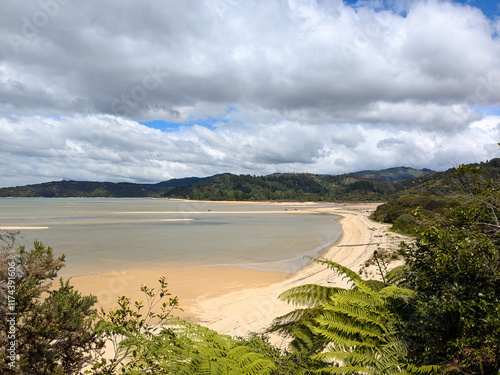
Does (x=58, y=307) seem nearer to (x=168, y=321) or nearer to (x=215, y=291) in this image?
(x=168, y=321)

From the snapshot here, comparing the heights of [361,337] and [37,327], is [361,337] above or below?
above

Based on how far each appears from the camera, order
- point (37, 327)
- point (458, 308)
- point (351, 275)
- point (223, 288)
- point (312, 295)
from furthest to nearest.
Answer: point (223, 288), point (312, 295), point (351, 275), point (37, 327), point (458, 308)

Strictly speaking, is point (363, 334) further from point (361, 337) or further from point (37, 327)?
point (37, 327)

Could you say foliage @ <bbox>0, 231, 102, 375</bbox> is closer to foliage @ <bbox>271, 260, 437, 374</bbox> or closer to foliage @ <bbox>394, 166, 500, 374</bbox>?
foliage @ <bbox>271, 260, 437, 374</bbox>

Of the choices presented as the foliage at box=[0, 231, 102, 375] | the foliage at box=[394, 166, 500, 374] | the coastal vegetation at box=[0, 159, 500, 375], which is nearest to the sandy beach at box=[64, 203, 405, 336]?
the foliage at box=[0, 231, 102, 375]

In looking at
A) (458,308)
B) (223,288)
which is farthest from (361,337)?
(223,288)

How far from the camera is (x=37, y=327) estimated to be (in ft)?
13.6

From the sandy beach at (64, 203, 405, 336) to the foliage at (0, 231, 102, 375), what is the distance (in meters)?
4.34

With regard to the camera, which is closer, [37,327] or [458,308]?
[458,308]

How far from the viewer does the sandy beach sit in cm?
931

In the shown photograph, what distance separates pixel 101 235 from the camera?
29.7 m

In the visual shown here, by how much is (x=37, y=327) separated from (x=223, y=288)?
9492mm

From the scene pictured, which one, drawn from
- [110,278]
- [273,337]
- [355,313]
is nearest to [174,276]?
[110,278]

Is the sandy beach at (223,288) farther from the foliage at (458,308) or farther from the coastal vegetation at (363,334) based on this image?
the foliage at (458,308)
